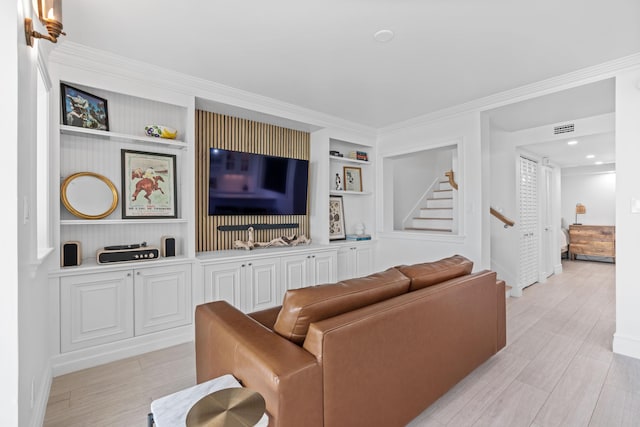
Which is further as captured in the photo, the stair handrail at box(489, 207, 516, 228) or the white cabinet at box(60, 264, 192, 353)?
the stair handrail at box(489, 207, 516, 228)

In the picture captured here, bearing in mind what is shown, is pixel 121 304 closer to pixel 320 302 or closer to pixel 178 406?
pixel 178 406

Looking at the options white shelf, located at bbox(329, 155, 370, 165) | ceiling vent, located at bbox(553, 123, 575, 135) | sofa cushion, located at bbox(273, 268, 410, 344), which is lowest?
sofa cushion, located at bbox(273, 268, 410, 344)

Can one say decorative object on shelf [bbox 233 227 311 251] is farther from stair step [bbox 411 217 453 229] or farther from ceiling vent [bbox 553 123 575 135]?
ceiling vent [bbox 553 123 575 135]

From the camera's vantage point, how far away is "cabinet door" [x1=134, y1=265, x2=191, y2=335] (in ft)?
8.60

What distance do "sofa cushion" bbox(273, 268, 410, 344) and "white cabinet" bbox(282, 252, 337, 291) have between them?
2026 millimetres

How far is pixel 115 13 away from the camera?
77.7 inches

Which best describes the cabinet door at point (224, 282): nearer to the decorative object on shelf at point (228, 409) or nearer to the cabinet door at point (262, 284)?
the cabinet door at point (262, 284)

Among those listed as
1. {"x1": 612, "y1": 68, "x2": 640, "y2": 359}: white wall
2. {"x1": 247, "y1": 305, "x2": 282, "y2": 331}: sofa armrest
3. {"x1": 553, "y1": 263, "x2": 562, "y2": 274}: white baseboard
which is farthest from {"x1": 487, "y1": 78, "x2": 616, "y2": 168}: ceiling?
{"x1": 247, "y1": 305, "x2": 282, "y2": 331}: sofa armrest

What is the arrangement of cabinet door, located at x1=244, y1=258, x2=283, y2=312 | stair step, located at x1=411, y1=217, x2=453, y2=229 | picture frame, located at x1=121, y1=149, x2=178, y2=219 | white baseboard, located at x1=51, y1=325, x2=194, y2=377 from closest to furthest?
1. white baseboard, located at x1=51, y1=325, x2=194, y2=377
2. picture frame, located at x1=121, y1=149, x2=178, y2=219
3. cabinet door, located at x1=244, y1=258, x2=283, y2=312
4. stair step, located at x1=411, y1=217, x2=453, y2=229

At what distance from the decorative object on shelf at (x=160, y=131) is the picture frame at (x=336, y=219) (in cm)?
228

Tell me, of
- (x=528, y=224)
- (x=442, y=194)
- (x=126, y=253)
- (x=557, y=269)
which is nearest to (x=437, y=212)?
(x=442, y=194)

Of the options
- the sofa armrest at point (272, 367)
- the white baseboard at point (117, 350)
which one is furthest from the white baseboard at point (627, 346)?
the white baseboard at point (117, 350)

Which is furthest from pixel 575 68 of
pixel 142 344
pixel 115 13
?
pixel 142 344

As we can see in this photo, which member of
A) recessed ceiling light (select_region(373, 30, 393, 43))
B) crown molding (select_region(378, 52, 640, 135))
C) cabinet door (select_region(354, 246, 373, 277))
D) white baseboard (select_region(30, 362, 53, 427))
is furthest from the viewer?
cabinet door (select_region(354, 246, 373, 277))
